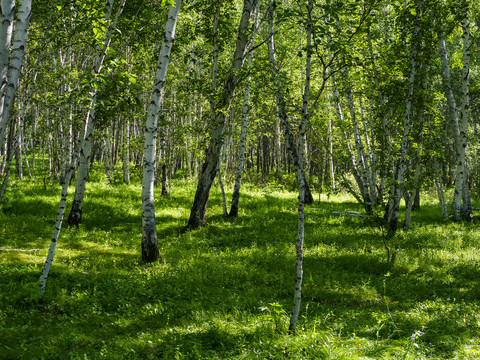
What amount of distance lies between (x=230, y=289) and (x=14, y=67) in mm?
5680

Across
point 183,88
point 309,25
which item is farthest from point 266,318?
point 183,88

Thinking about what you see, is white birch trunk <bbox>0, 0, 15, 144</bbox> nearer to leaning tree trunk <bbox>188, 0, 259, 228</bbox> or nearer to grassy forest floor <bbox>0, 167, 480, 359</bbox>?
grassy forest floor <bbox>0, 167, 480, 359</bbox>

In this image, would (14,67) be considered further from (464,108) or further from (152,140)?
(464,108)

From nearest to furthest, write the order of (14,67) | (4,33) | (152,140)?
1. (4,33)
2. (14,67)
3. (152,140)

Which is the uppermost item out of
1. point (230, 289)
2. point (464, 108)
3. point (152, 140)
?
point (464, 108)

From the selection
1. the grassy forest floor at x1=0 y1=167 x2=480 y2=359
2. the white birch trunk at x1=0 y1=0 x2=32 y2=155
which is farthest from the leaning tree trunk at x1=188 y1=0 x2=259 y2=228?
the white birch trunk at x1=0 y1=0 x2=32 y2=155

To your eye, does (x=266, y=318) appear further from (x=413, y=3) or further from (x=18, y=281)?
(x=413, y=3)

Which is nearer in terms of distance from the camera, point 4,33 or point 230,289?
point 4,33

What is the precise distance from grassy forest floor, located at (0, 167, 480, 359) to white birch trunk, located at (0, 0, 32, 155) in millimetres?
2951

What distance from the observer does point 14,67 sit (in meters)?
3.50

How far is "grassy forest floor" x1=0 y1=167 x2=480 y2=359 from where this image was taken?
15.5 feet

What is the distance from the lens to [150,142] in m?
8.96

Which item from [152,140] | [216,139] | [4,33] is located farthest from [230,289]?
[4,33]

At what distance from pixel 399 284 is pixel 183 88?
348 inches
